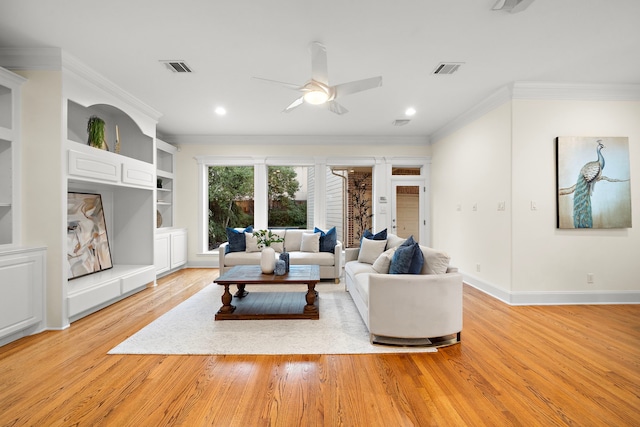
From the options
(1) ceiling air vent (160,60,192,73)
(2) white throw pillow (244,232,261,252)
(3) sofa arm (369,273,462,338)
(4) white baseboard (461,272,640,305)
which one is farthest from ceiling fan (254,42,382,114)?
(4) white baseboard (461,272,640,305)

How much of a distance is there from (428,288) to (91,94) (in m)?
4.12

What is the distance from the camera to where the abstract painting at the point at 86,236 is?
4004 millimetres

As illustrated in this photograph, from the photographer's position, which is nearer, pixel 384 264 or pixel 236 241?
pixel 384 264

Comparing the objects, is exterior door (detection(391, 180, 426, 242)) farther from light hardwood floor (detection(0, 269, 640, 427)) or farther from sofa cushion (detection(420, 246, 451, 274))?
sofa cushion (detection(420, 246, 451, 274))

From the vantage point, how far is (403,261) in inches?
115

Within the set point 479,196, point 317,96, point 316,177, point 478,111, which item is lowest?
point 479,196

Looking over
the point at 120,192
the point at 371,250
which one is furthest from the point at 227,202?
the point at 371,250

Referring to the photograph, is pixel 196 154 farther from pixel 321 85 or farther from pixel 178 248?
pixel 321 85

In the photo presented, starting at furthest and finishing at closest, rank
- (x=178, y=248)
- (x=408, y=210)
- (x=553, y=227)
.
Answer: (x=408, y=210)
(x=178, y=248)
(x=553, y=227)

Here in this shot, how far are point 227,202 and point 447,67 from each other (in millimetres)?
5395

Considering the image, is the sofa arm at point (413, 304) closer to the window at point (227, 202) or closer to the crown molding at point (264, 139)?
the crown molding at point (264, 139)

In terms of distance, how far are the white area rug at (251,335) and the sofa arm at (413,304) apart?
167mm

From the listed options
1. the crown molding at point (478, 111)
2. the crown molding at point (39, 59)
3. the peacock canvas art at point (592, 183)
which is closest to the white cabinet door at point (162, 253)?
the crown molding at point (39, 59)

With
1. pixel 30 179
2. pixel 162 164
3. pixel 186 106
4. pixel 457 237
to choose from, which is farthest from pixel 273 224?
pixel 30 179
